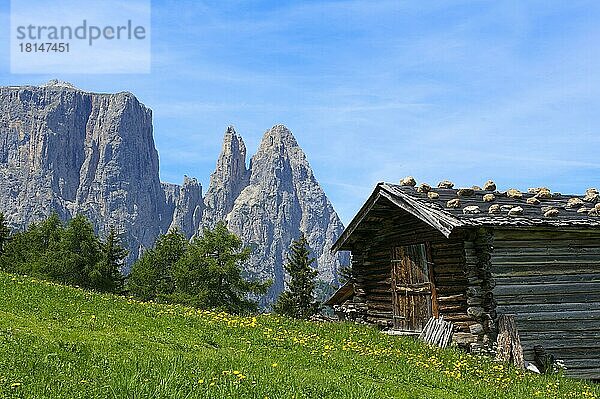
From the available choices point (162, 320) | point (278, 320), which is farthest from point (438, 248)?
point (162, 320)

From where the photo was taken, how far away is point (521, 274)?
760 inches

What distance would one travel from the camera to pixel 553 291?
64.5 feet

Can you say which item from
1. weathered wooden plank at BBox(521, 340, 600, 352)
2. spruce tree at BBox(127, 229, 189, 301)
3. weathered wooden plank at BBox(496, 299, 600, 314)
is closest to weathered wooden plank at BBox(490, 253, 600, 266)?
weathered wooden plank at BBox(496, 299, 600, 314)

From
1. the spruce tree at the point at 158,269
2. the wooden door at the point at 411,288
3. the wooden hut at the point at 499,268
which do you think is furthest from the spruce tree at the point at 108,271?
the wooden hut at the point at 499,268

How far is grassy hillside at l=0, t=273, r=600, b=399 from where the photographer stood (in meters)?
8.17

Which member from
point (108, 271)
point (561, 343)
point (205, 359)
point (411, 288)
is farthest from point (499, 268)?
point (108, 271)

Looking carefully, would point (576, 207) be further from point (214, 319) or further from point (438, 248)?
point (214, 319)

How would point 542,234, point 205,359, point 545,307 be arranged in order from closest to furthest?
point 205,359
point 545,307
point 542,234

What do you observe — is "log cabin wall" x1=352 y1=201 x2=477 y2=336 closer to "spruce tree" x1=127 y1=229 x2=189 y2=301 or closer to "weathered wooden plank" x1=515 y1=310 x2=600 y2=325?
"weathered wooden plank" x1=515 y1=310 x2=600 y2=325

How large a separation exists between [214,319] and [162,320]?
207 centimetres

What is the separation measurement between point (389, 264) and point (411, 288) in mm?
1816

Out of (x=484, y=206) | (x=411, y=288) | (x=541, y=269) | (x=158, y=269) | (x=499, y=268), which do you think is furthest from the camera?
(x=158, y=269)

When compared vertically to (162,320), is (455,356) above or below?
below

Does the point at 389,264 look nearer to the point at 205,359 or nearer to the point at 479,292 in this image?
the point at 479,292
